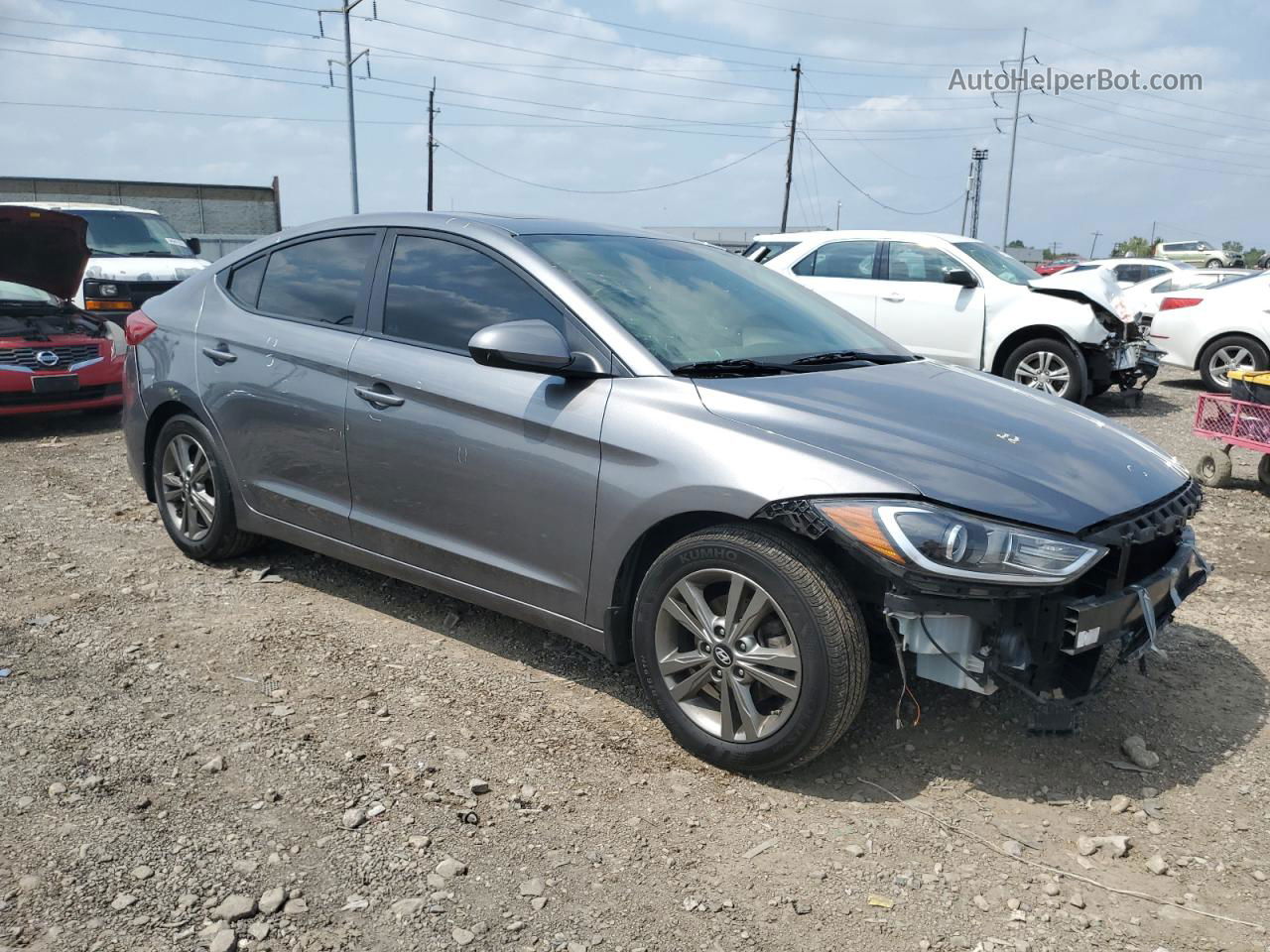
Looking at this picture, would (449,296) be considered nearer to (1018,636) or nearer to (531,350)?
(531,350)

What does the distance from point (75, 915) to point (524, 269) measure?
237 centimetres

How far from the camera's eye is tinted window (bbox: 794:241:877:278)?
10.9m

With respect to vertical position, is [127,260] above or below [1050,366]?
above

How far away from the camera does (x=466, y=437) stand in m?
3.72

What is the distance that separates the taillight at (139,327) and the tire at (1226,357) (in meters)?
10.6

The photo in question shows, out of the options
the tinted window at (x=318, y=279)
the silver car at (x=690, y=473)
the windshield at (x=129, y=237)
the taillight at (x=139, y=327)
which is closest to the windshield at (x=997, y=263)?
the silver car at (x=690, y=473)

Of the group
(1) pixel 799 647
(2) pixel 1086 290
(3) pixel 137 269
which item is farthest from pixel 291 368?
(3) pixel 137 269

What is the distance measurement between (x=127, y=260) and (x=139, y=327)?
779 centimetres

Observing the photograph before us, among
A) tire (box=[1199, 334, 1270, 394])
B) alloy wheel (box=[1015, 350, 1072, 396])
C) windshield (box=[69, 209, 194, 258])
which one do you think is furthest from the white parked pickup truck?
tire (box=[1199, 334, 1270, 394])

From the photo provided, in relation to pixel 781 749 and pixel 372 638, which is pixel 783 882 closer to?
pixel 781 749

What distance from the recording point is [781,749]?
3111 millimetres

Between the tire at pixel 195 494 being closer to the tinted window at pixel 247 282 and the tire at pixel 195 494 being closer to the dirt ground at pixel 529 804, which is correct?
the dirt ground at pixel 529 804

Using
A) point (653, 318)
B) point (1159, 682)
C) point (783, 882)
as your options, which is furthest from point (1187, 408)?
point (783, 882)

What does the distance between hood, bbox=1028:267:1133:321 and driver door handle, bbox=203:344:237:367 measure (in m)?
8.02
